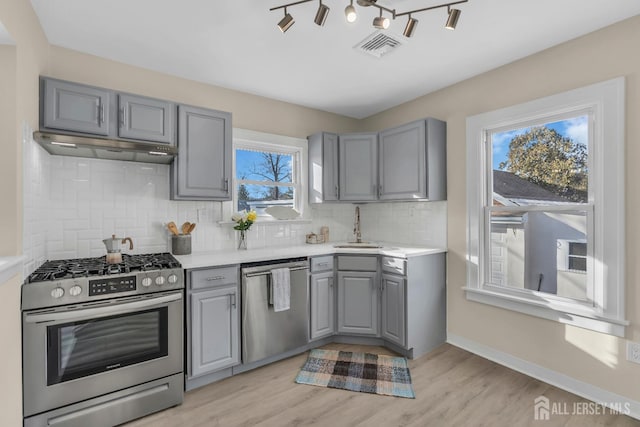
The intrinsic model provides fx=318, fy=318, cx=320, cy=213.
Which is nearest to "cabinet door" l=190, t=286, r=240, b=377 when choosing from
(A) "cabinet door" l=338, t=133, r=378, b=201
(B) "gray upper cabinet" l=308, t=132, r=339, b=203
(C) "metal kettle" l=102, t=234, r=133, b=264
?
(C) "metal kettle" l=102, t=234, r=133, b=264

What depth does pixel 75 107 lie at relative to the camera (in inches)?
88.9

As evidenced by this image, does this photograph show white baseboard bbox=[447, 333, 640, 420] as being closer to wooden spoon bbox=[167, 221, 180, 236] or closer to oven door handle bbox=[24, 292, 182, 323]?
oven door handle bbox=[24, 292, 182, 323]

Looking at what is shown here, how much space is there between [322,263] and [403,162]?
134 cm

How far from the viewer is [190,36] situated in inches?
91.7

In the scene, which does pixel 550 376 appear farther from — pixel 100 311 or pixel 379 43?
pixel 100 311

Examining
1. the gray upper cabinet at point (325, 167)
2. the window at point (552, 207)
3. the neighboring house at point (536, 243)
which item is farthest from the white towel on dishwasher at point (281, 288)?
the neighboring house at point (536, 243)

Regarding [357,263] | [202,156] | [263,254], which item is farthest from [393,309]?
[202,156]

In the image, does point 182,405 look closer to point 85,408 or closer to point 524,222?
point 85,408

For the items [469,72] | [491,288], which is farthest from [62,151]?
[491,288]

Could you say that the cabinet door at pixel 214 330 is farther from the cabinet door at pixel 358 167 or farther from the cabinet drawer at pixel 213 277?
the cabinet door at pixel 358 167

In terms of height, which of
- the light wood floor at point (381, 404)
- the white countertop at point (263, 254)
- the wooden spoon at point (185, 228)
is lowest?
the light wood floor at point (381, 404)

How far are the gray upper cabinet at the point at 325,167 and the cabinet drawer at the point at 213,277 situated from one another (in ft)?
4.80
